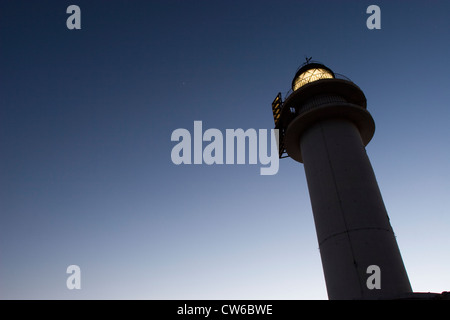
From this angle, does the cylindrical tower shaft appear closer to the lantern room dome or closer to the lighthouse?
the lighthouse

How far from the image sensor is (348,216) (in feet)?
58.3

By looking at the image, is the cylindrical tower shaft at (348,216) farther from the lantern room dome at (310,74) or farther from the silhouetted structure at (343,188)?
the lantern room dome at (310,74)

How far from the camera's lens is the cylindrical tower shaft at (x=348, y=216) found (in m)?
16.2

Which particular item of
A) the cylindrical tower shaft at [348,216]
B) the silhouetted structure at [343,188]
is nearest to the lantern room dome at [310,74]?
the silhouetted structure at [343,188]

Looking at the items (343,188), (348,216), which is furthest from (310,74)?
(348,216)

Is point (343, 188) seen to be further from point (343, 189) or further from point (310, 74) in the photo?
point (310, 74)
